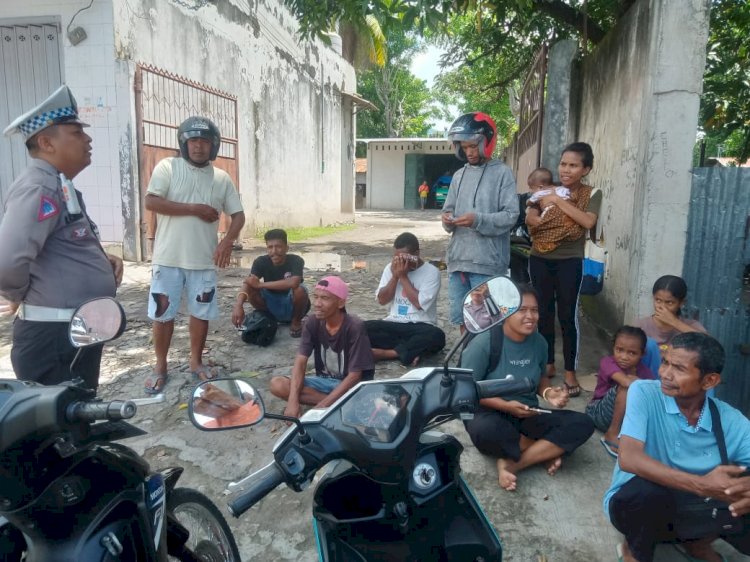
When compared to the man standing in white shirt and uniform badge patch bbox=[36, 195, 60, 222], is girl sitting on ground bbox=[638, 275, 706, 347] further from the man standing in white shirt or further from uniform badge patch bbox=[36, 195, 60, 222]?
uniform badge patch bbox=[36, 195, 60, 222]

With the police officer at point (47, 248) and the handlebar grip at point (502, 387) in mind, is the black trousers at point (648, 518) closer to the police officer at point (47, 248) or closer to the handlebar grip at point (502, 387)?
the handlebar grip at point (502, 387)

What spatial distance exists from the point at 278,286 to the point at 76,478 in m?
3.87

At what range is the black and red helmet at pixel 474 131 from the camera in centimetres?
390

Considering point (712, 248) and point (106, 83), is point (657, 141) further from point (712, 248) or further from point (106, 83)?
point (106, 83)

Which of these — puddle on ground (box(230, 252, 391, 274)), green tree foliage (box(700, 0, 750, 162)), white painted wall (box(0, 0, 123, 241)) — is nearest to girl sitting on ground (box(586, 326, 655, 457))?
green tree foliage (box(700, 0, 750, 162))

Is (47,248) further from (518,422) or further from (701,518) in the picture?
(701,518)

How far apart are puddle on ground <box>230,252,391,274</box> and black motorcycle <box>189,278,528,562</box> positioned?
23.5ft

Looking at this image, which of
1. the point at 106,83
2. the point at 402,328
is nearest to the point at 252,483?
the point at 402,328

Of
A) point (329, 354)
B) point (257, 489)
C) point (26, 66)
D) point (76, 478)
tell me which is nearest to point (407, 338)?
point (329, 354)

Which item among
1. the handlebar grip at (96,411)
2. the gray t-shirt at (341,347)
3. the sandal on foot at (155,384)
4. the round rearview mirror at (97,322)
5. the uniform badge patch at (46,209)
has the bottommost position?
the sandal on foot at (155,384)

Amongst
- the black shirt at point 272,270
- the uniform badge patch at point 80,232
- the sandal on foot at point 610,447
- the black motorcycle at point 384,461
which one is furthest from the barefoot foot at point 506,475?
the black shirt at point 272,270

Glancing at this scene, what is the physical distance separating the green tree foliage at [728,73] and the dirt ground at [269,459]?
3342mm

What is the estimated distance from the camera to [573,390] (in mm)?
4066

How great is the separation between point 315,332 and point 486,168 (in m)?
1.64
